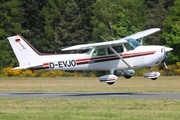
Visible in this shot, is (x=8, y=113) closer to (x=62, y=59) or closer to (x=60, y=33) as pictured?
(x=62, y=59)

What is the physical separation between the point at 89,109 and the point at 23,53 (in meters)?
11.5

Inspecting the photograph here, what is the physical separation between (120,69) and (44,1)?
6020cm

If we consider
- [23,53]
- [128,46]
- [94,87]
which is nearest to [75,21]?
[94,87]

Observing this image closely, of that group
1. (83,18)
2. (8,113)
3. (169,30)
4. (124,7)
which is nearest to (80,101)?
(8,113)

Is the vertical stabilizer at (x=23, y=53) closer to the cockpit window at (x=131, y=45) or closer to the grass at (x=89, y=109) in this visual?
the cockpit window at (x=131, y=45)

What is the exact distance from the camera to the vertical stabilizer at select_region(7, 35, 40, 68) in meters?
35.9

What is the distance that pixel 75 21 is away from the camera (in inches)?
3590

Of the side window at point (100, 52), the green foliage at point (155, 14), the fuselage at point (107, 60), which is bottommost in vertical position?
the green foliage at point (155, 14)

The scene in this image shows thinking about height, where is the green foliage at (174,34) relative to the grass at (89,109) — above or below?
below

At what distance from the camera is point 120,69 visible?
35.6m

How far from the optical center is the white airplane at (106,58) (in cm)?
3434

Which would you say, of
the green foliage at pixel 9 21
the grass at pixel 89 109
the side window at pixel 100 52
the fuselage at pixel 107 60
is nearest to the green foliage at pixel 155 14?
the green foliage at pixel 9 21

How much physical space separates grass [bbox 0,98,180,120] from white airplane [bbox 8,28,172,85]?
18.1 ft

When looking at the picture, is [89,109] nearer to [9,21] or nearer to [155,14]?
[9,21]
